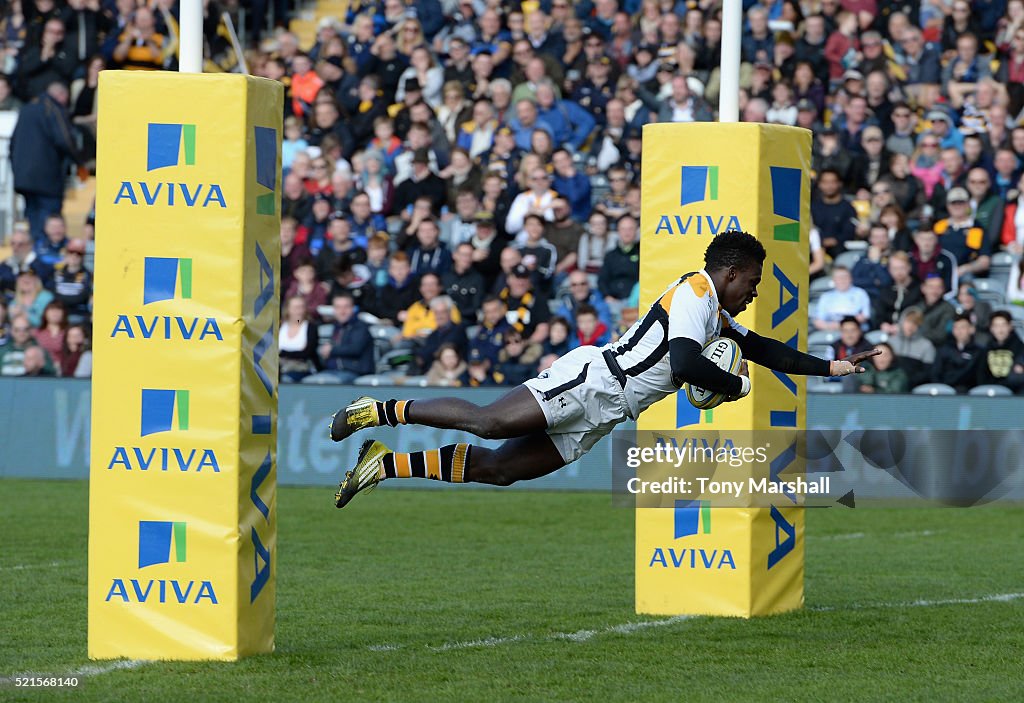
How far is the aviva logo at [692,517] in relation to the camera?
32.7 ft

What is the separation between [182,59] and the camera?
808 cm

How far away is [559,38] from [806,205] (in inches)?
453

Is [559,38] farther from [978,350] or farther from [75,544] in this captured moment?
[75,544]

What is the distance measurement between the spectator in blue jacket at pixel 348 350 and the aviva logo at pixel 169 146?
399 inches

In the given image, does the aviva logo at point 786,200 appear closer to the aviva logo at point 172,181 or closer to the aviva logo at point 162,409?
the aviva logo at point 172,181

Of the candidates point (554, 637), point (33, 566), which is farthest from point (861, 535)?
point (33, 566)

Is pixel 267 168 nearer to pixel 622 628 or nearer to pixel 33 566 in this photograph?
pixel 622 628

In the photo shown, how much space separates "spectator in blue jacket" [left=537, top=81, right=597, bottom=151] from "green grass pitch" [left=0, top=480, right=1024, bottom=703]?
6.20m

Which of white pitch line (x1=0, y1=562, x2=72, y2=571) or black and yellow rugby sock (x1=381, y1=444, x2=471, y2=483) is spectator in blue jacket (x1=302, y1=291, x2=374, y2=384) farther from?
black and yellow rugby sock (x1=381, y1=444, x2=471, y2=483)

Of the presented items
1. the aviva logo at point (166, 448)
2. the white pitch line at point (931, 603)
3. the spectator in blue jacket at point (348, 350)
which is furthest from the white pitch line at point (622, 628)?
the spectator in blue jacket at point (348, 350)

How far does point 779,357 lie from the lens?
902 cm

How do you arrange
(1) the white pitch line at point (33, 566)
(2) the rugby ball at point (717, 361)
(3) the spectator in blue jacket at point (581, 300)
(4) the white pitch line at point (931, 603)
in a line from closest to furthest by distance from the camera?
(2) the rugby ball at point (717, 361) → (4) the white pitch line at point (931, 603) → (1) the white pitch line at point (33, 566) → (3) the spectator in blue jacket at point (581, 300)

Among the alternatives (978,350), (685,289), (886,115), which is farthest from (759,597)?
(886,115)

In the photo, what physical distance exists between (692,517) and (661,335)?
1.87 metres
